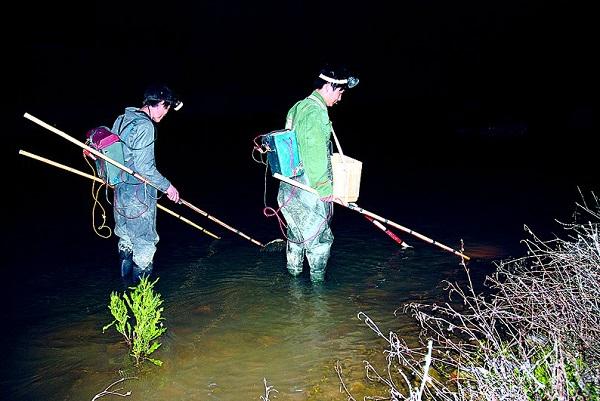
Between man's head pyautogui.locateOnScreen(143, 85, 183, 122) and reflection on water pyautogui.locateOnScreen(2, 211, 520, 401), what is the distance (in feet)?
5.85

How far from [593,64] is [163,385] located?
32033 mm

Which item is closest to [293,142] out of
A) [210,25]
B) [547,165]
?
[547,165]

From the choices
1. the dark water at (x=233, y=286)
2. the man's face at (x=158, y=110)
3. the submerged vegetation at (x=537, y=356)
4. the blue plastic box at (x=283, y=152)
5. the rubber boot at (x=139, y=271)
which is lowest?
the dark water at (x=233, y=286)

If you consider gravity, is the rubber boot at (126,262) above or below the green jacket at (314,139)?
below

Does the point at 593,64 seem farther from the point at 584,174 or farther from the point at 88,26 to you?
the point at 88,26

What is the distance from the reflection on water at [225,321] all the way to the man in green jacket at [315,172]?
53cm

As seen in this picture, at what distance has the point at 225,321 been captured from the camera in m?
5.66

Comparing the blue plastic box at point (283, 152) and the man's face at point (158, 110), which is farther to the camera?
the man's face at point (158, 110)

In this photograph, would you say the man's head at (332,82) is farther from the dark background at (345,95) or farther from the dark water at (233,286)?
the dark background at (345,95)

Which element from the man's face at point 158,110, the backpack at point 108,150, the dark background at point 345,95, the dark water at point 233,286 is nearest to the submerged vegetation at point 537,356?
the dark water at point 233,286

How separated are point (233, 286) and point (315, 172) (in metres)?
1.62

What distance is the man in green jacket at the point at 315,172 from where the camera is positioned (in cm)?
579

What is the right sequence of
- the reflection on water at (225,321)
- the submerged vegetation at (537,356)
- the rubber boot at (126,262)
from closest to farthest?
1. the submerged vegetation at (537,356)
2. the reflection on water at (225,321)
3. the rubber boot at (126,262)

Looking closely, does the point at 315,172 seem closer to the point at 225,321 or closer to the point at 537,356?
the point at 225,321
